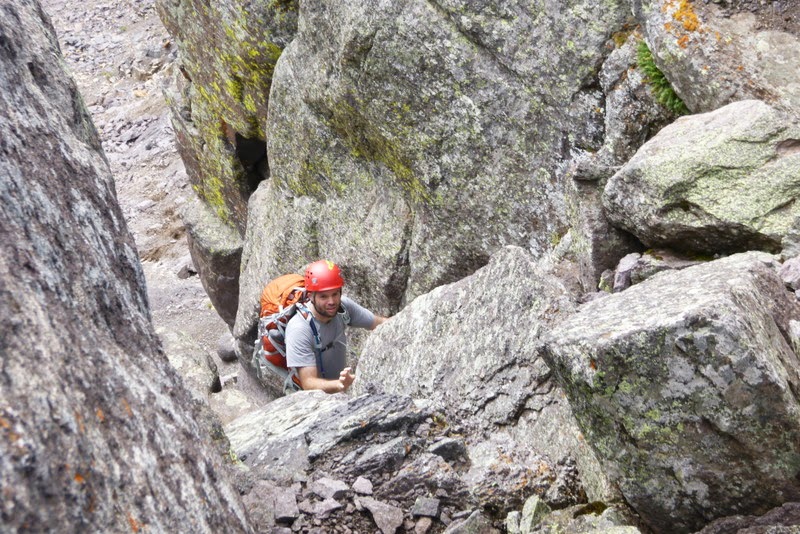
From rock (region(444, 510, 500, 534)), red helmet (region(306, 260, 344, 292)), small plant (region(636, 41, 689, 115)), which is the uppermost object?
small plant (region(636, 41, 689, 115))

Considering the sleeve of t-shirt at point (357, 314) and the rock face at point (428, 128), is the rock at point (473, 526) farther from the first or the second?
the rock face at point (428, 128)

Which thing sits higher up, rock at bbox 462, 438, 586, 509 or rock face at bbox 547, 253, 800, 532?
rock face at bbox 547, 253, 800, 532

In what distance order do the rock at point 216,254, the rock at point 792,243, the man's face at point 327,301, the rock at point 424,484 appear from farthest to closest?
the rock at point 216,254, the man's face at point 327,301, the rock at point 792,243, the rock at point 424,484

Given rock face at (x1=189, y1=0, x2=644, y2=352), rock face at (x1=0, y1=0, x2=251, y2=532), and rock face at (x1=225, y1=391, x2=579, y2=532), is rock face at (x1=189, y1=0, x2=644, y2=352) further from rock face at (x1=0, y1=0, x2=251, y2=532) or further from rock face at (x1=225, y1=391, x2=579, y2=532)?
rock face at (x1=0, y1=0, x2=251, y2=532)

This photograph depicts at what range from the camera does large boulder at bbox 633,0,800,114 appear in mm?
10117

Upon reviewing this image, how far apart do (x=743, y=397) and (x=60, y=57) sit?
680cm

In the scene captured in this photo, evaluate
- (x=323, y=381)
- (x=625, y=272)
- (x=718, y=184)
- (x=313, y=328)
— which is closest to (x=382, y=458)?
(x=625, y=272)

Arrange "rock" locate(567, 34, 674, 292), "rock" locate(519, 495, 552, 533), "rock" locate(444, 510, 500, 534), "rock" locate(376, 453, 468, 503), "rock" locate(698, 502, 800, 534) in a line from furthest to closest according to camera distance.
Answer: "rock" locate(567, 34, 674, 292)
"rock" locate(376, 453, 468, 503)
"rock" locate(519, 495, 552, 533)
"rock" locate(444, 510, 500, 534)
"rock" locate(698, 502, 800, 534)

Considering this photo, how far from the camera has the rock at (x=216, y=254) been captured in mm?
25031

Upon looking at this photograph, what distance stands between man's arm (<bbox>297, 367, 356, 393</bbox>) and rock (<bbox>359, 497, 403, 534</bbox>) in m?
4.30

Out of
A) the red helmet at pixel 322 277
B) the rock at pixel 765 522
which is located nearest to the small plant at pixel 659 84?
the red helmet at pixel 322 277

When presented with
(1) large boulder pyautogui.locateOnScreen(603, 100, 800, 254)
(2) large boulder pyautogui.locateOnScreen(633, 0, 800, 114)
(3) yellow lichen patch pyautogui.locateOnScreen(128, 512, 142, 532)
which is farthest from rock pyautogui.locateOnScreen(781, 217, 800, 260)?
(3) yellow lichen patch pyautogui.locateOnScreen(128, 512, 142, 532)

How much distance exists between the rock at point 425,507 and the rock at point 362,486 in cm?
47

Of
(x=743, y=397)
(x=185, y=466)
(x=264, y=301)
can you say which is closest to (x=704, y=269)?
(x=743, y=397)
